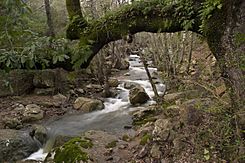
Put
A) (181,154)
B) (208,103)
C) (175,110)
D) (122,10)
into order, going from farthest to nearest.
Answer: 1. (175,110)
2. (122,10)
3. (181,154)
4. (208,103)

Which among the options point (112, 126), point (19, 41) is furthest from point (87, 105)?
point (19, 41)

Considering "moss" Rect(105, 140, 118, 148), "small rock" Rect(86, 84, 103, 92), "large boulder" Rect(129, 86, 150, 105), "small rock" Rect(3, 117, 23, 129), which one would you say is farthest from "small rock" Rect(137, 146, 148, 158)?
"small rock" Rect(86, 84, 103, 92)

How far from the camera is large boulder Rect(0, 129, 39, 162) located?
790 centimetres

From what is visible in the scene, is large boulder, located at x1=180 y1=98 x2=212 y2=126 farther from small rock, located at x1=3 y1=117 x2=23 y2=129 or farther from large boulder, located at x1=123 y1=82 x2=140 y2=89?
large boulder, located at x1=123 y1=82 x2=140 y2=89

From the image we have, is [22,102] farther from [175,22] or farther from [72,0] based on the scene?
[175,22]

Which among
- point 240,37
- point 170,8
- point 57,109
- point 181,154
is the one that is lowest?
point 57,109

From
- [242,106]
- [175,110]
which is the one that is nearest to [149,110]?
[175,110]

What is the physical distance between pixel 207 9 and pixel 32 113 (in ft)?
27.3

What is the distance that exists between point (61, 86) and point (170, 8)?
956 cm

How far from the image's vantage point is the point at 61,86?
13992mm

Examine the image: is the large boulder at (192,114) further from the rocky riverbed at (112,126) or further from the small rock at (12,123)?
the small rock at (12,123)

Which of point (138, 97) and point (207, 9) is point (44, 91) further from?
point (207, 9)

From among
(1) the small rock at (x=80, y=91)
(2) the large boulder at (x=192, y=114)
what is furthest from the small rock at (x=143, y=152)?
(1) the small rock at (x=80, y=91)

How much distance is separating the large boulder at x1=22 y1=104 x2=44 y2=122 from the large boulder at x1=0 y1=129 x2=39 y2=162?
5.30 feet
